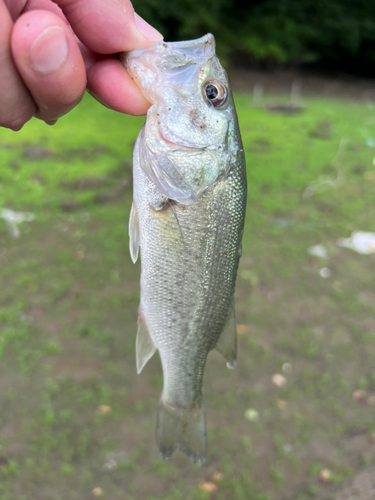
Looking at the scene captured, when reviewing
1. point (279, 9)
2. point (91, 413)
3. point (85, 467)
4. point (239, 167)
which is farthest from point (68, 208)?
point (279, 9)

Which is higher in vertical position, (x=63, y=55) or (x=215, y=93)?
(x=63, y=55)

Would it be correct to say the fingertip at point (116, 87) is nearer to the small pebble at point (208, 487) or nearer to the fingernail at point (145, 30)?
the fingernail at point (145, 30)

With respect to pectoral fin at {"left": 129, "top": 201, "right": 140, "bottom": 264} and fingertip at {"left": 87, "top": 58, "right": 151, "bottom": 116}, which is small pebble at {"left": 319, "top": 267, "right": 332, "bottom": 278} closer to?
pectoral fin at {"left": 129, "top": 201, "right": 140, "bottom": 264}

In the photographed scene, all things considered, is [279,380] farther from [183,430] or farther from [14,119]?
[14,119]

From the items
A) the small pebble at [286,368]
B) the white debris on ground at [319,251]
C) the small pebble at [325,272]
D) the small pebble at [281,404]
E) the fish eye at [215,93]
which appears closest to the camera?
the fish eye at [215,93]

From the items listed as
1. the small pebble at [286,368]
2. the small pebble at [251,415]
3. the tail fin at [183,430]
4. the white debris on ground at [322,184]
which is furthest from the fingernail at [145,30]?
the white debris on ground at [322,184]

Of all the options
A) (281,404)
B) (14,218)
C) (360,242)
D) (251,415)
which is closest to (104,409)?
(251,415)

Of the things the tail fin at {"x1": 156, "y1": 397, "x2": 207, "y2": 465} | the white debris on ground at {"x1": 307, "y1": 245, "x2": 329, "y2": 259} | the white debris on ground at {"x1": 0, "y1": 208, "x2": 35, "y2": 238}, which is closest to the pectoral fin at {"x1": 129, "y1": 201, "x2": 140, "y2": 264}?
the tail fin at {"x1": 156, "y1": 397, "x2": 207, "y2": 465}
